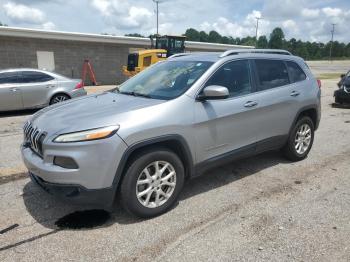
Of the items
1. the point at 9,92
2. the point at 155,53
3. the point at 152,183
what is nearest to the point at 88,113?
the point at 152,183

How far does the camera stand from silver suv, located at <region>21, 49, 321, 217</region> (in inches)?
133

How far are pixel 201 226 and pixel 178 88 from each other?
5.26 ft

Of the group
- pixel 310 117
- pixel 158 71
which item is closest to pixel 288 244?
pixel 158 71

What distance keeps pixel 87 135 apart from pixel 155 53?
1742cm

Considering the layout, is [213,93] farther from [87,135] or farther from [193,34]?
[193,34]

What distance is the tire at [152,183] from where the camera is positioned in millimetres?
3547

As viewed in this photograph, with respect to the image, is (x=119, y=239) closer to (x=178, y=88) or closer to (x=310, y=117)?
(x=178, y=88)

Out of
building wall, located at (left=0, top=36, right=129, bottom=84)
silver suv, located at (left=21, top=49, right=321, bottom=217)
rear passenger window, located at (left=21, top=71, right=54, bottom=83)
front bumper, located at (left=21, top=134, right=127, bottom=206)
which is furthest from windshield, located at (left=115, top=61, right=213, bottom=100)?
building wall, located at (left=0, top=36, right=129, bottom=84)

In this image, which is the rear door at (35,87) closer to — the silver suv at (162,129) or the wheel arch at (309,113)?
the silver suv at (162,129)

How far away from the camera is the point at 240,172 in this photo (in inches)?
Result: 207

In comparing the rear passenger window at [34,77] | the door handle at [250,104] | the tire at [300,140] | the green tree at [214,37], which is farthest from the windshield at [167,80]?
the green tree at [214,37]

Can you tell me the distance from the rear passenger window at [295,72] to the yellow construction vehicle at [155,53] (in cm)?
1474

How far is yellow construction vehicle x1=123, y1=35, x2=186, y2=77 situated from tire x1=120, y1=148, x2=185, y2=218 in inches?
647

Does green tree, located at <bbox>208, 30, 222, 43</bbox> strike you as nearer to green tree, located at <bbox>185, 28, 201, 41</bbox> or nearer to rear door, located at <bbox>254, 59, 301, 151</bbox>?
green tree, located at <bbox>185, 28, 201, 41</bbox>
